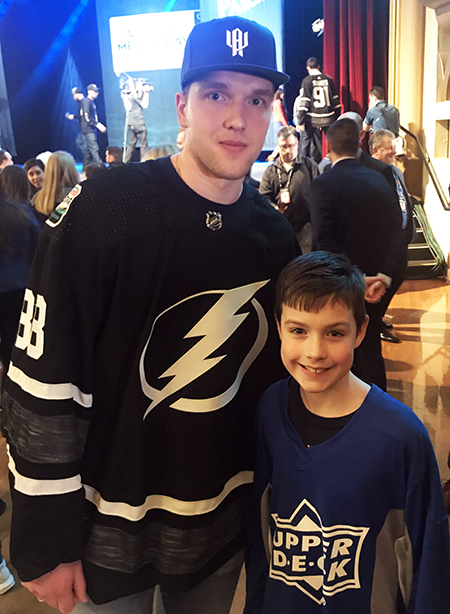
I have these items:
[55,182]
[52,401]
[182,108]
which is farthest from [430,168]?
[52,401]

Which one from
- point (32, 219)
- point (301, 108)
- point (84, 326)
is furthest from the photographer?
point (301, 108)

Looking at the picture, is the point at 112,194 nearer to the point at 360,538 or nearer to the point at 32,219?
the point at 360,538

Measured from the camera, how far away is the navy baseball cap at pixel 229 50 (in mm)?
1051

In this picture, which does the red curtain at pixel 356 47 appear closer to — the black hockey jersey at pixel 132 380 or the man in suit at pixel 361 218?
the man in suit at pixel 361 218

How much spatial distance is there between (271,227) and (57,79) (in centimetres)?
1200

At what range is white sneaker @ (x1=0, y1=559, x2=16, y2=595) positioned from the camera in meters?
2.00

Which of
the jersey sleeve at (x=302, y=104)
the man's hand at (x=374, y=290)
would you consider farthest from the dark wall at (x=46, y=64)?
the man's hand at (x=374, y=290)

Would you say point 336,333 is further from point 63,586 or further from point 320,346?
point 63,586

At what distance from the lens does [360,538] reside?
3.56 feet

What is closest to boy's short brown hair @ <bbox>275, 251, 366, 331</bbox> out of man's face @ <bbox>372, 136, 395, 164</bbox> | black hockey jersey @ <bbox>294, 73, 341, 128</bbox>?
man's face @ <bbox>372, 136, 395, 164</bbox>

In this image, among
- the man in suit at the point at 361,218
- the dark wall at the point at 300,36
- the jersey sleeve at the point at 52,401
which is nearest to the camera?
the jersey sleeve at the point at 52,401

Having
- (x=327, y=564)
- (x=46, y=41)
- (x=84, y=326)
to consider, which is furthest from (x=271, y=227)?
(x=46, y=41)

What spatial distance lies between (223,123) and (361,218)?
6.51ft

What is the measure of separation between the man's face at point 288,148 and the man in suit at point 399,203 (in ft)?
1.96
